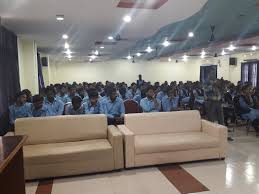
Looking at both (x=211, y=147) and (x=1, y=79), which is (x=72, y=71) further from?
(x=211, y=147)

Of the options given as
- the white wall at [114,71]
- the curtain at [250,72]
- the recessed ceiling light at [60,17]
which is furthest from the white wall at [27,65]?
the curtain at [250,72]

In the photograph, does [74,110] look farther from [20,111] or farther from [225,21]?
[225,21]

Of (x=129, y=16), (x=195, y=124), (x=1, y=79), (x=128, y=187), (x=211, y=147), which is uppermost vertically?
(x=129, y=16)

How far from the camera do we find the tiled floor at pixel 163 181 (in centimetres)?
309

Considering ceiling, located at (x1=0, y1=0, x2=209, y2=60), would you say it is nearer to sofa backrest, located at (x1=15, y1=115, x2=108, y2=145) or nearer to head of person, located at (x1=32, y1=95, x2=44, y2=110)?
head of person, located at (x1=32, y1=95, x2=44, y2=110)

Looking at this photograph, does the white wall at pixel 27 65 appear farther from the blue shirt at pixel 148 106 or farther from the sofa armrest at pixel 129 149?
the sofa armrest at pixel 129 149

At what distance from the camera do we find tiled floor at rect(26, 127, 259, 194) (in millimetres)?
3090

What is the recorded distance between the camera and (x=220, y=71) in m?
16.2

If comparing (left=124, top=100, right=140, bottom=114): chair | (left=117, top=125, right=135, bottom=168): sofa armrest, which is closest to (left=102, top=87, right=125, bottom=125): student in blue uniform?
(left=124, top=100, right=140, bottom=114): chair

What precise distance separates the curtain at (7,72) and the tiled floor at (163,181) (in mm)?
2448

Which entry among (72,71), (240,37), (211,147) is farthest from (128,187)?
(72,71)

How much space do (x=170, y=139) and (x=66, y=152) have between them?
1647 mm

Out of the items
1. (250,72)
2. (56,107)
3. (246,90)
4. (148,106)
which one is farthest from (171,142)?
(250,72)

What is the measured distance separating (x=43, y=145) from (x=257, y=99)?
557cm
